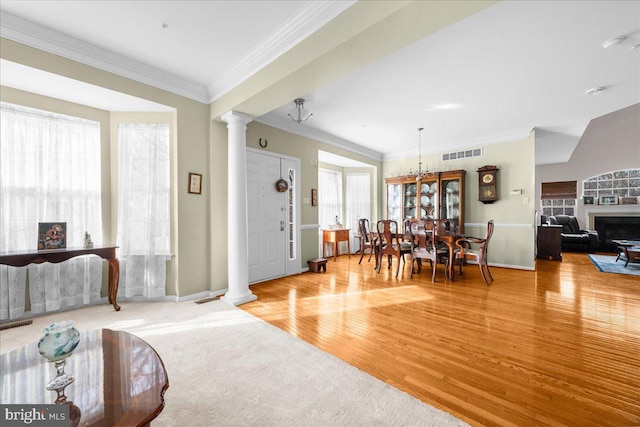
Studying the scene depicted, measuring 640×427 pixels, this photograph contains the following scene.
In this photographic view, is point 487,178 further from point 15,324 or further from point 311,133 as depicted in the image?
point 15,324

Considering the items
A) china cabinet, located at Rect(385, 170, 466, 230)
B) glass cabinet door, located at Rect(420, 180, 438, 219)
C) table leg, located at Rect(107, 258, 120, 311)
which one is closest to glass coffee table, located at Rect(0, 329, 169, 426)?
table leg, located at Rect(107, 258, 120, 311)

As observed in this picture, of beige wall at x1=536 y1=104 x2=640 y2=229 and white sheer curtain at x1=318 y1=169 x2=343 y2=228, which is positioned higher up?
beige wall at x1=536 y1=104 x2=640 y2=229

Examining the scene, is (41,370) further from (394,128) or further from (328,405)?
(394,128)

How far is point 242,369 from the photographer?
6.43ft

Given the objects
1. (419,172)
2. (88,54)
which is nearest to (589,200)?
(419,172)

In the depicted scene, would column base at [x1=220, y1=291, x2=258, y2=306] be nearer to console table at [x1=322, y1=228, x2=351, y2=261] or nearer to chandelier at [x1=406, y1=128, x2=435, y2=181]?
console table at [x1=322, y1=228, x2=351, y2=261]

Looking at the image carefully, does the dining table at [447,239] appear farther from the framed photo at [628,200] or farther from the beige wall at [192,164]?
the framed photo at [628,200]

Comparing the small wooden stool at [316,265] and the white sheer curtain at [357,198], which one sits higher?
the white sheer curtain at [357,198]

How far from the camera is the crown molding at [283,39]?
6.95 ft

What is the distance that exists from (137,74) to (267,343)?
10.9 ft

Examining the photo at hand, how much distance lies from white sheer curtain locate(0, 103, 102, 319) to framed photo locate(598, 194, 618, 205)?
40.9 ft

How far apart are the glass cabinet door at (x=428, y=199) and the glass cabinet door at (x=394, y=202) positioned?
586 millimetres

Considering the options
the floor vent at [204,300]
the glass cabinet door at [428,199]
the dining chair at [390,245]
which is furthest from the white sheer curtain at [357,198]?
the floor vent at [204,300]

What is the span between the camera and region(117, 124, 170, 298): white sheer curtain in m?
3.37
